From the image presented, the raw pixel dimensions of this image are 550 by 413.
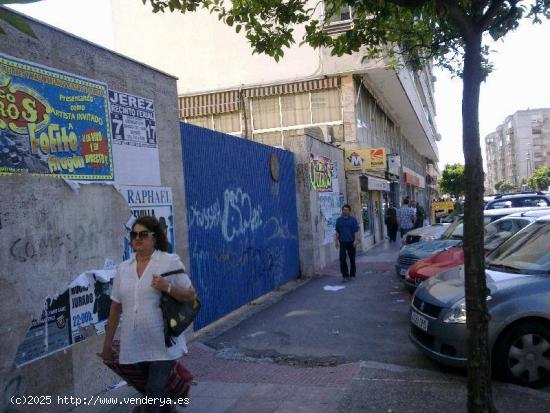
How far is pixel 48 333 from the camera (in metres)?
4.58

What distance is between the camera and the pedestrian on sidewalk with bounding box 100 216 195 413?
357 cm

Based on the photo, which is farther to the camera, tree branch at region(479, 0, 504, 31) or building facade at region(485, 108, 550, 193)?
building facade at region(485, 108, 550, 193)

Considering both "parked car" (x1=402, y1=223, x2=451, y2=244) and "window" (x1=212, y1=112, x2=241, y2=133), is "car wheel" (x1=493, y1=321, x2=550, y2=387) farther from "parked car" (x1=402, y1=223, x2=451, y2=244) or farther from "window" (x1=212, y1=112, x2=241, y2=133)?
"window" (x1=212, y1=112, x2=241, y2=133)

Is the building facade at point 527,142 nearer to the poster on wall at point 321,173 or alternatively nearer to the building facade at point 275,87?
the building facade at point 275,87

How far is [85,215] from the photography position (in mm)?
5172

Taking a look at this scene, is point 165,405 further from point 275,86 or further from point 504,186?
point 504,186

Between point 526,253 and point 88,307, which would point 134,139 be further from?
point 526,253

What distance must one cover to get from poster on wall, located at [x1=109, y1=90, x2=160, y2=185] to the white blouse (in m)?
2.30

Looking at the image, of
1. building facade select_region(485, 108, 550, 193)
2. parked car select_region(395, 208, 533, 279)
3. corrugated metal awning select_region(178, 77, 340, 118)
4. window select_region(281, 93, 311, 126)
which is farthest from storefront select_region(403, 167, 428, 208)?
building facade select_region(485, 108, 550, 193)

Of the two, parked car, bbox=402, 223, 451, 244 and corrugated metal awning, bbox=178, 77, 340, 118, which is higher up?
corrugated metal awning, bbox=178, 77, 340, 118

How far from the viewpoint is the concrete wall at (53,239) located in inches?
167

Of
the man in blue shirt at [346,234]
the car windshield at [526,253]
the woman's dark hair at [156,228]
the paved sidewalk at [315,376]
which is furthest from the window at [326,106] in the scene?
the woman's dark hair at [156,228]

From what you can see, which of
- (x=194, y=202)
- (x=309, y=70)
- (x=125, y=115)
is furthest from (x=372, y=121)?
(x=125, y=115)

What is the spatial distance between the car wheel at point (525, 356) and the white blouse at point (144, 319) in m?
3.16
